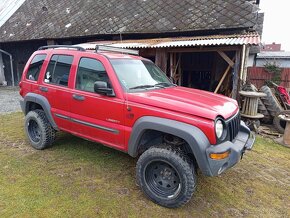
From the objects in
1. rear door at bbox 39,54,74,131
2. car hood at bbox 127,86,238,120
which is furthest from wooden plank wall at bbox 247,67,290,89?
rear door at bbox 39,54,74,131

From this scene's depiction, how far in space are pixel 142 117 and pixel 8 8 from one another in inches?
761

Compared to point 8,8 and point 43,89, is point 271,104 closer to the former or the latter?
point 43,89

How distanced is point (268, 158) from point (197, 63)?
6.90 m

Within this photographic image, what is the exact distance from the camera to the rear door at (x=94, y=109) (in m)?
3.48

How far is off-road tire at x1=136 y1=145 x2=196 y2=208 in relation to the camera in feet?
9.64

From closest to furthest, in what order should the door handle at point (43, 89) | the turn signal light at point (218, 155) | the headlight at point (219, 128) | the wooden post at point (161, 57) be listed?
the turn signal light at point (218, 155)
the headlight at point (219, 128)
the door handle at point (43, 89)
the wooden post at point (161, 57)

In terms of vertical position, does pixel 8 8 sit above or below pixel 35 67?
above

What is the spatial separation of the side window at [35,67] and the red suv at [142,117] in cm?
4

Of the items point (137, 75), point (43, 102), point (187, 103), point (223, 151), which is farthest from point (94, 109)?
point (223, 151)

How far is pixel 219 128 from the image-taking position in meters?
2.93

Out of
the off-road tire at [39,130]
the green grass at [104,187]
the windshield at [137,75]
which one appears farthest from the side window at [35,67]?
the windshield at [137,75]

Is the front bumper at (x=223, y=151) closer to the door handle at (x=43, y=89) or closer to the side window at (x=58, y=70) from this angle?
the side window at (x=58, y=70)

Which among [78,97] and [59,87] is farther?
[59,87]

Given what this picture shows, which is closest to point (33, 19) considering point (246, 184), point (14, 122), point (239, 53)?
point (14, 122)
